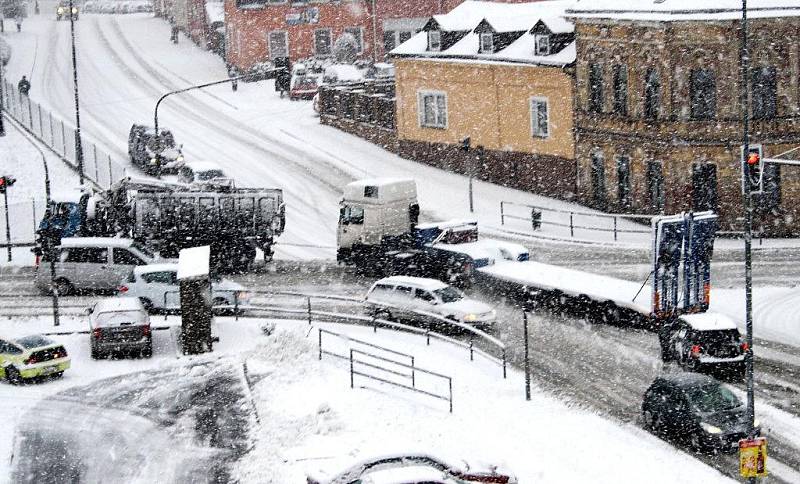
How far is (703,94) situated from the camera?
4891 centimetres

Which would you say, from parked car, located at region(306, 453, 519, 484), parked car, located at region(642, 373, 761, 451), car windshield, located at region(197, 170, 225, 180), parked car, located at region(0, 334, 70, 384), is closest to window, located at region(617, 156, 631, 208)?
car windshield, located at region(197, 170, 225, 180)

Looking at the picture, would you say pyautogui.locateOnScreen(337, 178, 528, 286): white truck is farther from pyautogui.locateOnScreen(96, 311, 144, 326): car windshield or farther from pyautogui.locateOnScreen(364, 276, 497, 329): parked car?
pyautogui.locateOnScreen(96, 311, 144, 326): car windshield

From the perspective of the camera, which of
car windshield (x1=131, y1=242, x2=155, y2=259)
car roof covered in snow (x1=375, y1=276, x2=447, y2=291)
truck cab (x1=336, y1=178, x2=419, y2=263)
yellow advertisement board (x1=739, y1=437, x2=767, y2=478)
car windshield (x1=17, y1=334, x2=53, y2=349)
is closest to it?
yellow advertisement board (x1=739, y1=437, x2=767, y2=478)

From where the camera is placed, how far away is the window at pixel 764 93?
4869 cm

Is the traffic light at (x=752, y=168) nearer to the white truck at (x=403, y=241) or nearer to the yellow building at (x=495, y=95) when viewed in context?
the white truck at (x=403, y=241)

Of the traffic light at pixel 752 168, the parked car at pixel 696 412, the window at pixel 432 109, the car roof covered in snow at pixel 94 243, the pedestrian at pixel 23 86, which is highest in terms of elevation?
the pedestrian at pixel 23 86

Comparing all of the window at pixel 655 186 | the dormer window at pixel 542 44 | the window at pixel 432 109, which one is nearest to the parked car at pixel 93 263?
the window at pixel 655 186

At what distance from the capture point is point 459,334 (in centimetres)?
3519

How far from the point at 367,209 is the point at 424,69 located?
19.6m

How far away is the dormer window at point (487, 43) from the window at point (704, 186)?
1236 centimetres

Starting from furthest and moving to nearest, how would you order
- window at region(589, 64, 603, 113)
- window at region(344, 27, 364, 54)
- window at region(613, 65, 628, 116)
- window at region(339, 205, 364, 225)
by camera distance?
window at region(344, 27, 364, 54) → window at region(589, 64, 603, 113) → window at region(613, 65, 628, 116) → window at region(339, 205, 364, 225)

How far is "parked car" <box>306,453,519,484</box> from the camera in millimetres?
21484

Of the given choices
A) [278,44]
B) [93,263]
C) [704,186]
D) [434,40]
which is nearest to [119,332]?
[93,263]

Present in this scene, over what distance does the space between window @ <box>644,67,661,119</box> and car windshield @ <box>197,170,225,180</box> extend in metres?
17.6
